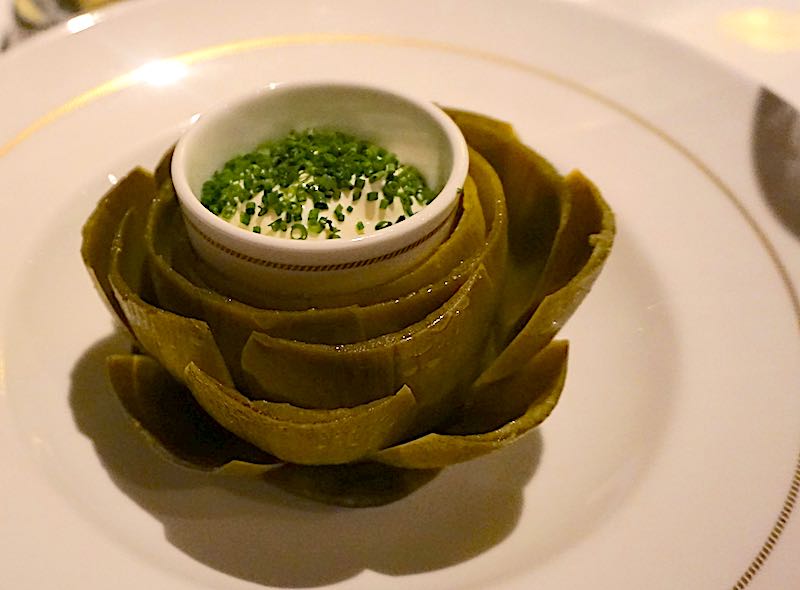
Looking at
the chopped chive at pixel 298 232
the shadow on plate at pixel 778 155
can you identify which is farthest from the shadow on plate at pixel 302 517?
the shadow on plate at pixel 778 155

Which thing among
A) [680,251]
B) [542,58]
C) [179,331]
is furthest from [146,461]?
[542,58]

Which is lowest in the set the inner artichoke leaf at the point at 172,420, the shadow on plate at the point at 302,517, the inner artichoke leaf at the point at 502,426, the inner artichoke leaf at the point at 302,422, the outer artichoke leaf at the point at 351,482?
the shadow on plate at the point at 302,517

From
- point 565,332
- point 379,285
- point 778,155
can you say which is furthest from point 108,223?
point 778,155

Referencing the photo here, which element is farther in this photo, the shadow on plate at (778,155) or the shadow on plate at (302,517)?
the shadow on plate at (778,155)

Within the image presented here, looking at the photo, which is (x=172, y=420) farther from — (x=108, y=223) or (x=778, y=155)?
(x=778, y=155)

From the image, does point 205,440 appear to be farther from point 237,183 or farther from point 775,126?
point 775,126

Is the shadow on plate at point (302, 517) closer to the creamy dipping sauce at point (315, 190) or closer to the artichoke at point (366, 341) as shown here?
the artichoke at point (366, 341)
